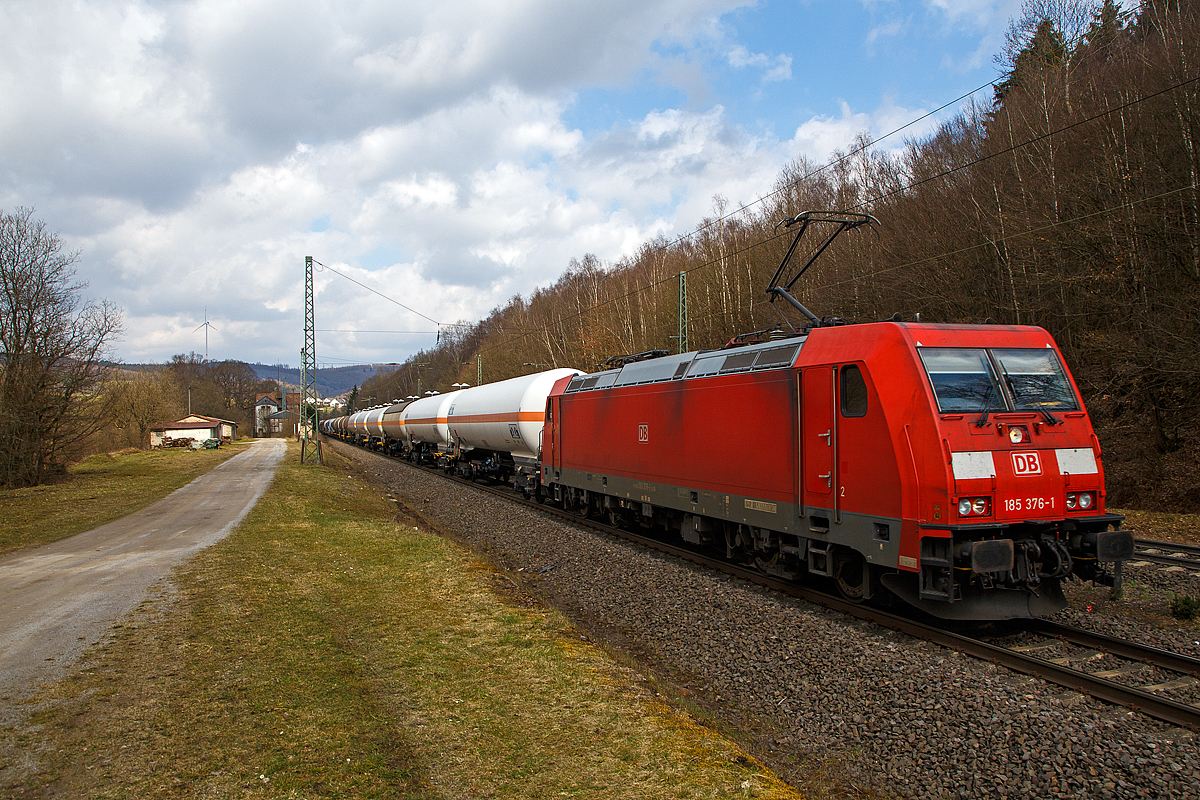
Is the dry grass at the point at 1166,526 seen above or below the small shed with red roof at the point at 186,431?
below

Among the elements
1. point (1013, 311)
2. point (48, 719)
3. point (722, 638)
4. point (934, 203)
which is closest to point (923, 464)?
point (722, 638)

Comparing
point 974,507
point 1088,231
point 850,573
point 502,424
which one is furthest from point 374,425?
point 974,507

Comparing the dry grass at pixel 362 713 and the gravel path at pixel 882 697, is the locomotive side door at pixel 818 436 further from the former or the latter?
the dry grass at pixel 362 713

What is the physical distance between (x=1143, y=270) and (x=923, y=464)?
14.9m

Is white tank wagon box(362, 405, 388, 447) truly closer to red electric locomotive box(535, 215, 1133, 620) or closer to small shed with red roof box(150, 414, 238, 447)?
small shed with red roof box(150, 414, 238, 447)

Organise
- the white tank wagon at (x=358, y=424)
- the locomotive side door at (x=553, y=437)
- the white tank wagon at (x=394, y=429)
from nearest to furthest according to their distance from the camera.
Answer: the locomotive side door at (x=553, y=437)
the white tank wagon at (x=394, y=429)
the white tank wagon at (x=358, y=424)

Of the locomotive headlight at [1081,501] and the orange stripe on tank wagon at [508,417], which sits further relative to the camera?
the orange stripe on tank wagon at [508,417]

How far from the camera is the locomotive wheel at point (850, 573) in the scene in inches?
327

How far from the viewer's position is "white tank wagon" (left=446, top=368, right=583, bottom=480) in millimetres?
20781

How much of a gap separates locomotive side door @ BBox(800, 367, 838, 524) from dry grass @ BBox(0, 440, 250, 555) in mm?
14862

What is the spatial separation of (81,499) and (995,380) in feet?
87.7

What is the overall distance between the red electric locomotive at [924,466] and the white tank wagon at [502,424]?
11194 mm

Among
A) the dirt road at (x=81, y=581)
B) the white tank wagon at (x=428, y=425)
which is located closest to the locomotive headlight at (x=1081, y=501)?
the dirt road at (x=81, y=581)

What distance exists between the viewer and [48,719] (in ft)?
17.1
